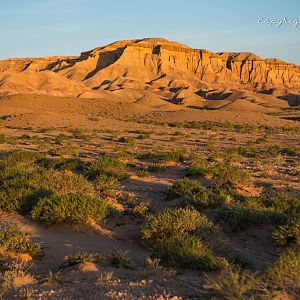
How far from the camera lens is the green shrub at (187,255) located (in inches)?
226

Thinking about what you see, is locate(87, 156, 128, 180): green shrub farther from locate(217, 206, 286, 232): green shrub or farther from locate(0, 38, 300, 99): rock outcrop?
locate(0, 38, 300, 99): rock outcrop

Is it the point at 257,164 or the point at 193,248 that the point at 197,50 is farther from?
the point at 193,248

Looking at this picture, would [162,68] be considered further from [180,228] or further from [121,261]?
[121,261]

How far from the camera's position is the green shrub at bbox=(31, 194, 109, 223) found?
8.15m

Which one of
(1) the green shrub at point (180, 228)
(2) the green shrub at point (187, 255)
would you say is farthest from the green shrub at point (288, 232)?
(2) the green shrub at point (187, 255)

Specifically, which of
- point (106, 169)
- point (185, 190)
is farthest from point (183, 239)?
point (106, 169)

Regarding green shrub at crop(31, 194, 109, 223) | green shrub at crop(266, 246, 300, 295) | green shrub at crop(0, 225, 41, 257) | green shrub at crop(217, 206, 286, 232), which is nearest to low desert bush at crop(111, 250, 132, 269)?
green shrub at crop(0, 225, 41, 257)

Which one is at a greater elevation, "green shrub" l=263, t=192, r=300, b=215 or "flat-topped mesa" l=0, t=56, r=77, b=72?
"flat-topped mesa" l=0, t=56, r=77, b=72

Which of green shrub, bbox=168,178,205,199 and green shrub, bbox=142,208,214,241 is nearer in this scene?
green shrub, bbox=142,208,214,241

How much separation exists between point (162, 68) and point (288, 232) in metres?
145

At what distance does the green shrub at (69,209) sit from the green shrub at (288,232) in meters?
3.24

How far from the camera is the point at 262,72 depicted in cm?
16712

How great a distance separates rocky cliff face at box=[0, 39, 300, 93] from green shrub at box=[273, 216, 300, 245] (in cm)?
11834

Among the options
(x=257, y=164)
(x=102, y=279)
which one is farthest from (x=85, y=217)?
(x=257, y=164)
